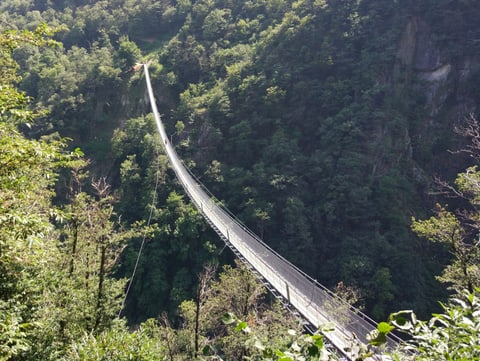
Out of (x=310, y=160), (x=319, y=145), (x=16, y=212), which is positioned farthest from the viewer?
(x=319, y=145)

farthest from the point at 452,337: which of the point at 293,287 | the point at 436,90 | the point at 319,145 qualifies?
the point at 436,90

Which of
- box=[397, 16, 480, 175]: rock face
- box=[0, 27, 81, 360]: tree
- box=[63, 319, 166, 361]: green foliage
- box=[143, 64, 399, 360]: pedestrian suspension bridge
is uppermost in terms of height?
Result: box=[397, 16, 480, 175]: rock face

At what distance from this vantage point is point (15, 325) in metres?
3.07

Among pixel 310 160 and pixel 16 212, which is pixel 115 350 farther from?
pixel 310 160

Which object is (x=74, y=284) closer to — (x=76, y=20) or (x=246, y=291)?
(x=246, y=291)

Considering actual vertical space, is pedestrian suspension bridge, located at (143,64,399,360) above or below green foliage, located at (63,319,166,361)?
below

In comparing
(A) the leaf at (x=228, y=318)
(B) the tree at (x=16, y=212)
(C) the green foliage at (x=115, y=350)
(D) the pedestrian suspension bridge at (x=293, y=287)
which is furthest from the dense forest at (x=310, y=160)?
(A) the leaf at (x=228, y=318)

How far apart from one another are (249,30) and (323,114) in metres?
13.6

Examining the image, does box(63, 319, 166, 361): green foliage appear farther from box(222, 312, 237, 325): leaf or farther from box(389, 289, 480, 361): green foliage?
box(389, 289, 480, 361): green foliage

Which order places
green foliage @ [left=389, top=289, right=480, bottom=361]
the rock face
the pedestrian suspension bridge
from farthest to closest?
the rock face, the pedestrian suspension bridge, green foliage @ [left=389, top=289, right=480, bottom=361]

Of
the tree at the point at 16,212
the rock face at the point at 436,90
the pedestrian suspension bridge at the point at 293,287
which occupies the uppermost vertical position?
the rock face at the point at 436,90

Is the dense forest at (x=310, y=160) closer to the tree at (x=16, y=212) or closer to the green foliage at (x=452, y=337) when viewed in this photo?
the tree at (x=16, y=212)

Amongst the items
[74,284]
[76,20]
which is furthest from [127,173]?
[76,20]

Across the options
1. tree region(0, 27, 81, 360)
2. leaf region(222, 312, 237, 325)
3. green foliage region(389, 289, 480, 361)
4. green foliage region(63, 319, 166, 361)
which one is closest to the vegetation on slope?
green foliage region(63, 319, 166, 361)
